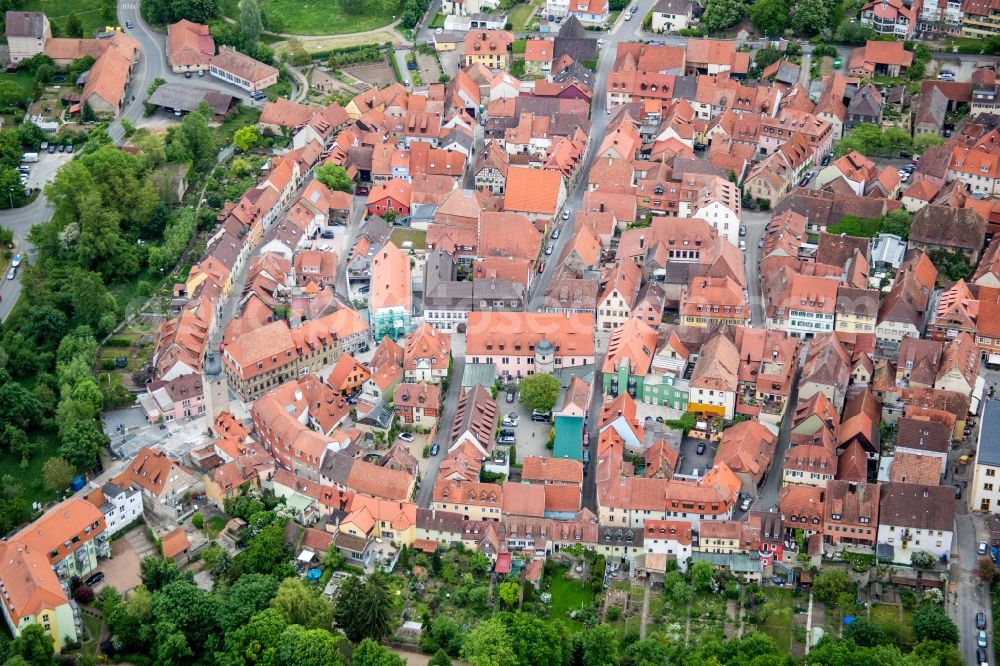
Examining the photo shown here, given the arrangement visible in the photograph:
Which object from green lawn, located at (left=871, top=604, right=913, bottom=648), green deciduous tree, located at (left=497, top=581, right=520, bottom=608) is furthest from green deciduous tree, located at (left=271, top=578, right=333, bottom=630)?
green lawn, located at (left=871, top=604, right=913, bottom=648)

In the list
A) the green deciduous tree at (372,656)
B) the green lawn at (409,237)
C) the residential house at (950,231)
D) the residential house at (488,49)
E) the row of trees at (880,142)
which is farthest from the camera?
the residential house at (488,49)

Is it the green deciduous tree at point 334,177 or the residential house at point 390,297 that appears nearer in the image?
the residential house at point 390,297

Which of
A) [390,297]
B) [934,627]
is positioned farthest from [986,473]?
[390,297]

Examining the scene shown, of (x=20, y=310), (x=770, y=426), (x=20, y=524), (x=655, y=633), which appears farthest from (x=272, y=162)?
(x=655, y=633)

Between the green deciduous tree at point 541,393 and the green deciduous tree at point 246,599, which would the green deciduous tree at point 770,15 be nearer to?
the green deciduous tree at point 541,393

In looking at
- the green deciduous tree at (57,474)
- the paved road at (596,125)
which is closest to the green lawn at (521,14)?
the paved road at (596,125)

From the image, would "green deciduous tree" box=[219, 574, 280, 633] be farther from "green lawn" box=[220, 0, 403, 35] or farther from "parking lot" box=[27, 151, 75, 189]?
"green lawn" box=[220, 0, 403, 35]

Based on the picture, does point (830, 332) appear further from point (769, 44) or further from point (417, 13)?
point (417, 13)
